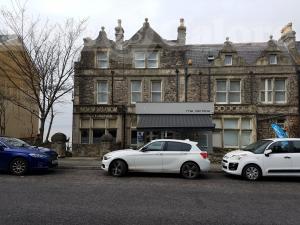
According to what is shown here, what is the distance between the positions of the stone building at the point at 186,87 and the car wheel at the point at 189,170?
11.5m

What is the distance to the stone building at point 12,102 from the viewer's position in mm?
22609

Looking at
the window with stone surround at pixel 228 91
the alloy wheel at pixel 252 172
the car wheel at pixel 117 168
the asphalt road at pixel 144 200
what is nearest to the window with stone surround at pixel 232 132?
the window with stone surround at pixel 228 91

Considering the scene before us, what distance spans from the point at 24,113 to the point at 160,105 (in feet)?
57.2

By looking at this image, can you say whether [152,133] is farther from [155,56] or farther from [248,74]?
[248,74]

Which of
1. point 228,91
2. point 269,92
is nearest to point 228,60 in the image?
point 228,91

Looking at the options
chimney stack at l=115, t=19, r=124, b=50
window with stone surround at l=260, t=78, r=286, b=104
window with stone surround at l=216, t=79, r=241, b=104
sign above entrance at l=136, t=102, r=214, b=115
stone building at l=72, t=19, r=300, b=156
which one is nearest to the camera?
sign above entrance at l=136, t=102, r=214, b=115

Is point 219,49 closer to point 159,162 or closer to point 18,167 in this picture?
point 159,162

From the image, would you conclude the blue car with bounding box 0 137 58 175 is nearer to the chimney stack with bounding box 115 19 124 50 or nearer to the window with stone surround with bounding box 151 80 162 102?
the window with stone surround with bounding box 151 80 162 102

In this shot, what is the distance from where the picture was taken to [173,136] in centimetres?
2269

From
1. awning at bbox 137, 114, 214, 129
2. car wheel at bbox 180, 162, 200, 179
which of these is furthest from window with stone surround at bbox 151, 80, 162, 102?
car wheel at bbox 180, 162, 200, 179

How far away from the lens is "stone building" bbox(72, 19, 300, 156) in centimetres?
2389

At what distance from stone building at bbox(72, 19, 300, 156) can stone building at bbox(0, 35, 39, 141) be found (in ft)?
16.2

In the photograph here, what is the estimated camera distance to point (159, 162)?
12258 mm

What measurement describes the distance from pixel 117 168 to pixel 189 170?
2867mm
